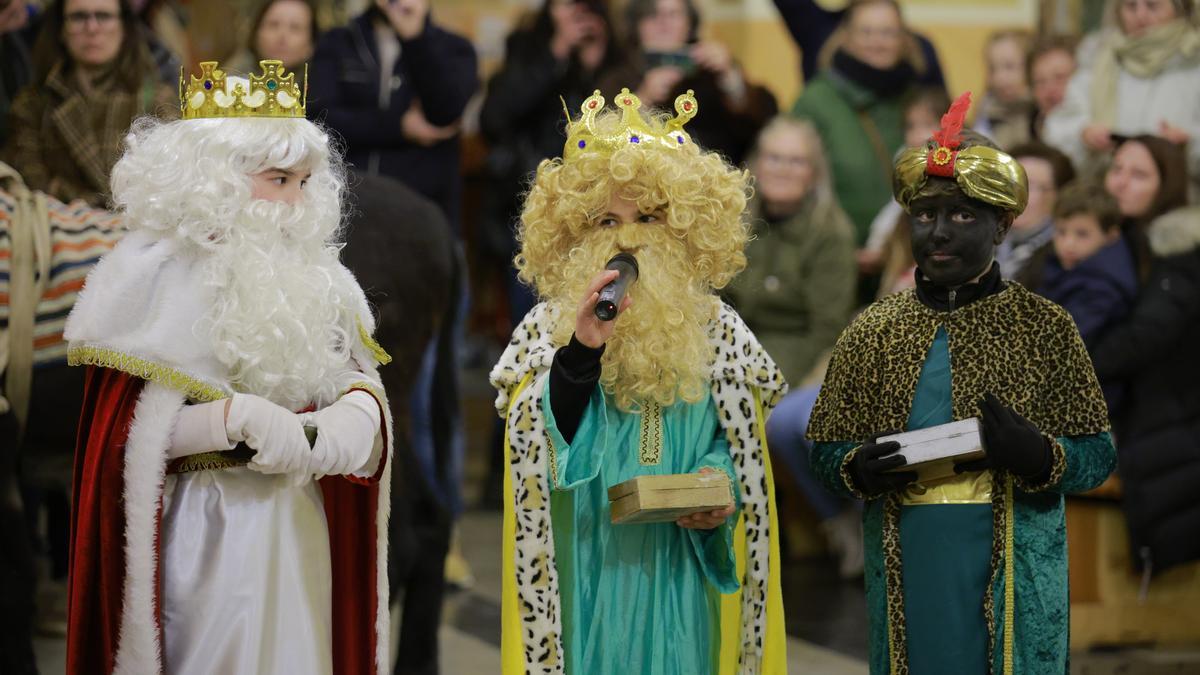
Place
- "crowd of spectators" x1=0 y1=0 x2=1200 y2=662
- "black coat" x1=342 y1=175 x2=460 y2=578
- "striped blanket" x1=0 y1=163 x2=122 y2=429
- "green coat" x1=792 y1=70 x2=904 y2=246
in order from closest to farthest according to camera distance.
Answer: "striped blanket" x1=0 y1=163 x2=122 y2=429, "black coat" x1=342 y1=175 x2=460 y2=578, "crowd of spectators" x1=0 y1=0 x2=1200 y2=662, "green coat" x1=792 y1=70 x2=904 y2=246

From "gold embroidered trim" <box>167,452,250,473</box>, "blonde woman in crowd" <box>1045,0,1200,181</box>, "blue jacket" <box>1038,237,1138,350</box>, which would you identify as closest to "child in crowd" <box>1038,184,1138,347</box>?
"blue jacket" <box>1038,237,1138,350</box>

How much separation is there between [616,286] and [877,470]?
745mm

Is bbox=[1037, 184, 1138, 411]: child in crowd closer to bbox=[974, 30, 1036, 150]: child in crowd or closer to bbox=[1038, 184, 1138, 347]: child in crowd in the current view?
bbox=[1038, 184, 1138, 347]: child in crowd

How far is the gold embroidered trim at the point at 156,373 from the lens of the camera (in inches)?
141

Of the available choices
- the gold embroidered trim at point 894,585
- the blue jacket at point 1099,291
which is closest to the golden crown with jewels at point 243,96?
the gold embroidered trim at point 894,585

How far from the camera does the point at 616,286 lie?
11.6 feet

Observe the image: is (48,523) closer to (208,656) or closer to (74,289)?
(74,289)

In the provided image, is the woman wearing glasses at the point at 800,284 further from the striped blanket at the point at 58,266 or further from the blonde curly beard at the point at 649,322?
the blonde curly beard at the point at 649,322

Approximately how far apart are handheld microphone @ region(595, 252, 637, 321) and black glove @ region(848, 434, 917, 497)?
0.66m

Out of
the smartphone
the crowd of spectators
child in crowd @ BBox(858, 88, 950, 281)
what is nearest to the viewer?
the crowd of spectators

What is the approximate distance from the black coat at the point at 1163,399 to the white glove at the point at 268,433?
3.47m

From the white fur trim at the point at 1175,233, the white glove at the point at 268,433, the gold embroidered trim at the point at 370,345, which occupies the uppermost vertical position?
the white fur trim at the point at 1175,233

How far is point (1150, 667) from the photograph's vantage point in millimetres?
5895

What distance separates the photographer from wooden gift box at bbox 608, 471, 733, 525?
11.4ft
